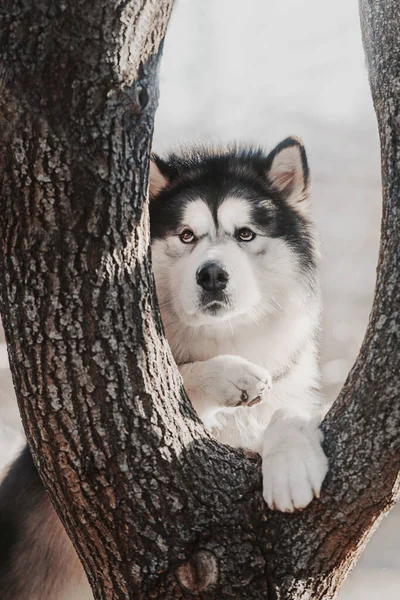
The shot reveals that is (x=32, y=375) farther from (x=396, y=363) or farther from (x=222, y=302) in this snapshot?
(x=222, y=302)

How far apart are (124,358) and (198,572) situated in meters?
0.48

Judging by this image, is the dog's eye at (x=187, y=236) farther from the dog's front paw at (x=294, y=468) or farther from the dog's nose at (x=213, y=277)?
the dog's front paw at (x=294, y=468)

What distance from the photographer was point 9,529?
232cm

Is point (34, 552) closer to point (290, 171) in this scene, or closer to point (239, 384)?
point (239, 384)

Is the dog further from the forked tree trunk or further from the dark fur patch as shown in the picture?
the forked tree trunk

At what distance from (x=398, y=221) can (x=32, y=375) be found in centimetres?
81

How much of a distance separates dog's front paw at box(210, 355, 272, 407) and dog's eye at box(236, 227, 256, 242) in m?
0.54

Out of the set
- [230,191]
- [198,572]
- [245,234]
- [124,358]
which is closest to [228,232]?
[245,234]

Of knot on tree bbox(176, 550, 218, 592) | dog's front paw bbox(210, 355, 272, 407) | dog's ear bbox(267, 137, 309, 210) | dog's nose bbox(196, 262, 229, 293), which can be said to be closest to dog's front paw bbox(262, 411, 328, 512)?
knot on tree bbox(176, 550, 218, 592)

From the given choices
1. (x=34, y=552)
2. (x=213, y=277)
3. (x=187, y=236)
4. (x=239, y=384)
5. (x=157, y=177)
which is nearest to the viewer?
(x=239, y=384)

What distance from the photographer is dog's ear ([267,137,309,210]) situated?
2.59 meters

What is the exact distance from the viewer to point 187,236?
242 centimetres

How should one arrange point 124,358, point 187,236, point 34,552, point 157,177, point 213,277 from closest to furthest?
point 124,358 → point 213,277 → point 34,552 → point 187,236 → point 157,177

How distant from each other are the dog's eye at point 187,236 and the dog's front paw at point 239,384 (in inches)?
21.3
